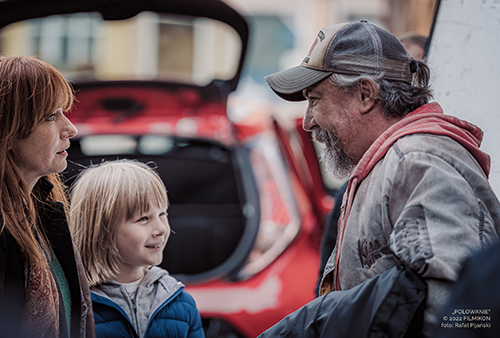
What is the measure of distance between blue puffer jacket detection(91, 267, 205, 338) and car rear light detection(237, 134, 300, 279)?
A: 78cm

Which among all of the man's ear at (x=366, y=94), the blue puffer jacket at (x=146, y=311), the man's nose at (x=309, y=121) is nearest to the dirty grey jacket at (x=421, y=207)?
the man's ear at (x=366, y=94)

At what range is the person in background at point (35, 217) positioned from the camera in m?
1.16

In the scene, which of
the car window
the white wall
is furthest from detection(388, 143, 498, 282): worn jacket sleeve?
the car window

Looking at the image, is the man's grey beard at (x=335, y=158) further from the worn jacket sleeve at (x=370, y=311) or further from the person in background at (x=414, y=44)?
the person in background at (x=414, y=44)

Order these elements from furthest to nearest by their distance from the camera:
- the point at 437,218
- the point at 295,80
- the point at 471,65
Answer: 1. the point at 471,65
2. the point at 295,80
3. the point at 437,218

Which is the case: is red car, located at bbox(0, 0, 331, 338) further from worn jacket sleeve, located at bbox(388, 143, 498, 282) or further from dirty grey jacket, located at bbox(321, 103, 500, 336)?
worn jacket sleeve, located at bbox(388, 143, 498, 282)

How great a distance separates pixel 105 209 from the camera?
62.7 inches

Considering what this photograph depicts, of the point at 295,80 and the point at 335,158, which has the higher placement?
the point at 295,80

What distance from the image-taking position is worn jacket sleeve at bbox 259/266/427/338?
1.09 metres

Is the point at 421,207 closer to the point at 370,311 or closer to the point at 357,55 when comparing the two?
the point at 370,311

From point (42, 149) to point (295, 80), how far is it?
27.6 inches

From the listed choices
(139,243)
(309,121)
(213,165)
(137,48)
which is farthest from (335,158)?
(137,48)

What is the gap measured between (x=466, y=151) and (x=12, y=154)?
109cm

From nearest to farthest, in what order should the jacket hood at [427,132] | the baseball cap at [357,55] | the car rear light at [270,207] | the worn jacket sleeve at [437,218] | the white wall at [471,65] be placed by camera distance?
the worn jacket sleeve at [437,218] → the jacket hood at [427,132] → the baseball cap at [357,55] → the white wall at [471,65] → the car rear light at [270,207]
